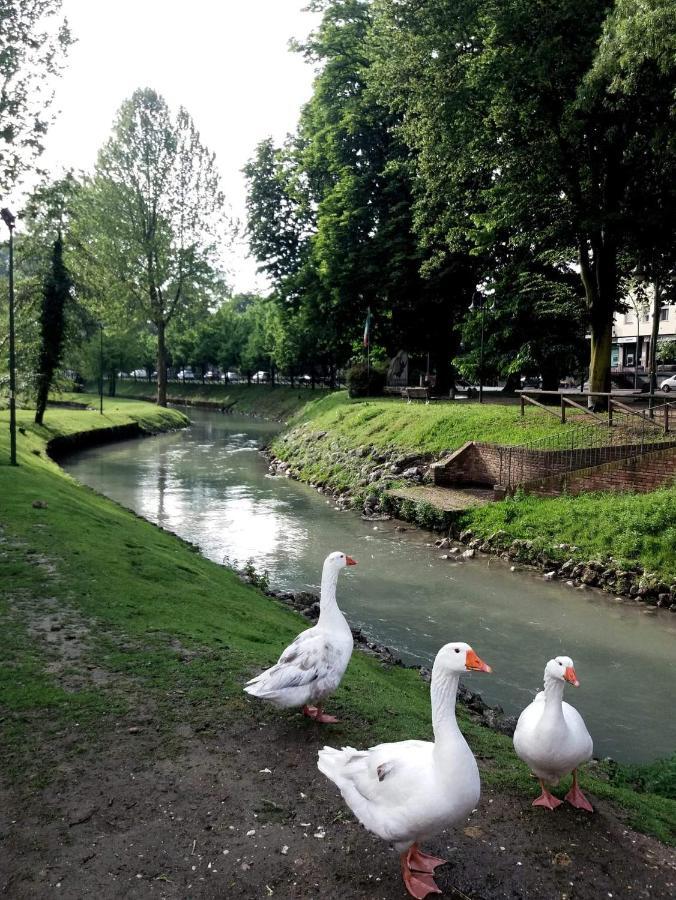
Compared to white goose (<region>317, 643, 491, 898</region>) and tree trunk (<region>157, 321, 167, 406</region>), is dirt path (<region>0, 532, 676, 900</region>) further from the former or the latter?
tree trunk (<region>157, 321, 167, 406</region>)

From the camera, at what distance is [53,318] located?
35969 millimetres

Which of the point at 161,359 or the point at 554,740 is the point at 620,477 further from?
the point at 161,359

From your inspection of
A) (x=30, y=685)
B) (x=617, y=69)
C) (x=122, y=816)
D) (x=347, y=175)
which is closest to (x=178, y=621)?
(x=30, y=685)

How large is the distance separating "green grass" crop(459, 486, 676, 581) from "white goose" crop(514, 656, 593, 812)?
10432 mm

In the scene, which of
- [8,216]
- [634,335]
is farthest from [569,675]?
[634,335]

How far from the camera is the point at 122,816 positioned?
5090mm

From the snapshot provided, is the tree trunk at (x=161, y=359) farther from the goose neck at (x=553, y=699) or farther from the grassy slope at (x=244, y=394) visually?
the goose neck at (x=553, y=699)

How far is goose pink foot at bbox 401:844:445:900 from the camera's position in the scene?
14.7ft

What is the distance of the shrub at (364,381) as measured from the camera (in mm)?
43562

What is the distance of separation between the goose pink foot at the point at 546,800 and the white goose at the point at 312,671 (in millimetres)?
1927

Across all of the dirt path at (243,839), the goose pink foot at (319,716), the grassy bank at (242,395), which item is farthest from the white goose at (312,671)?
the grassy bank at (242,395)

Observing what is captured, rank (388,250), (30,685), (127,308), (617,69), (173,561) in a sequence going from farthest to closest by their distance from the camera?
(127,308) → (388,250) → (617,69) → (173,561) → (30,685)

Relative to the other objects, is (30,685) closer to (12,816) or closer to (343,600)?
(12,816)

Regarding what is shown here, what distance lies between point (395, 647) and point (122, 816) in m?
7.58
